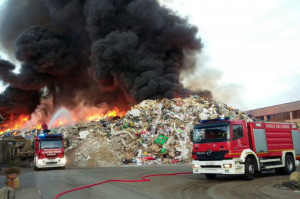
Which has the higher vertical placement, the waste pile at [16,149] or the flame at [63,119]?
the flame at [63,119]

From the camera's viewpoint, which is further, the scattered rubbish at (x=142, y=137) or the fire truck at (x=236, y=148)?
the scattered rubbish at (x=142, y=137)

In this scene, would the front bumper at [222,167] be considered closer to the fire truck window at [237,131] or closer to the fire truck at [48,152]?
the fire truck window at [237,131]

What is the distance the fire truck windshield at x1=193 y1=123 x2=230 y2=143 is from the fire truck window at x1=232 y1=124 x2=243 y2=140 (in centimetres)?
25

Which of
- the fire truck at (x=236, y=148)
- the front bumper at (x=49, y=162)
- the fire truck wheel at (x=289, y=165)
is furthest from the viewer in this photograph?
the front bumper at (x=49, y=162)

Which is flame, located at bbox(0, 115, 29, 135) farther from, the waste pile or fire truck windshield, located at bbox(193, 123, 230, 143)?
fire truck windshield, located at bbox(193, 123, 230, 143)

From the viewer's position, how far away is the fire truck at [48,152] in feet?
57.8

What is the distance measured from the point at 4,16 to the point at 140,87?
109 feet

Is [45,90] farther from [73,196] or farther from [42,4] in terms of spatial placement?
[73,196]

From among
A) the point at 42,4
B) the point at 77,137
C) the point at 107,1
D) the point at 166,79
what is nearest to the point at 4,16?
the point at 42,4

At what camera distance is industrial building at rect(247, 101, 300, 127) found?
43.6m

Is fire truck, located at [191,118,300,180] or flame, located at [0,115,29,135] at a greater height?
flame, located at [0,115,29,135]

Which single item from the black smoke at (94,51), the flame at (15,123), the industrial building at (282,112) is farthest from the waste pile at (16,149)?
the industrial building at (282,112)

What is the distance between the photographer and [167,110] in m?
26.7

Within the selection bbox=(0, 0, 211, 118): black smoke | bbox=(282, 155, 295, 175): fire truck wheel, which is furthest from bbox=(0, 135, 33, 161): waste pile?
bbox=(282, 155, 295, 175): fire truck wheel
